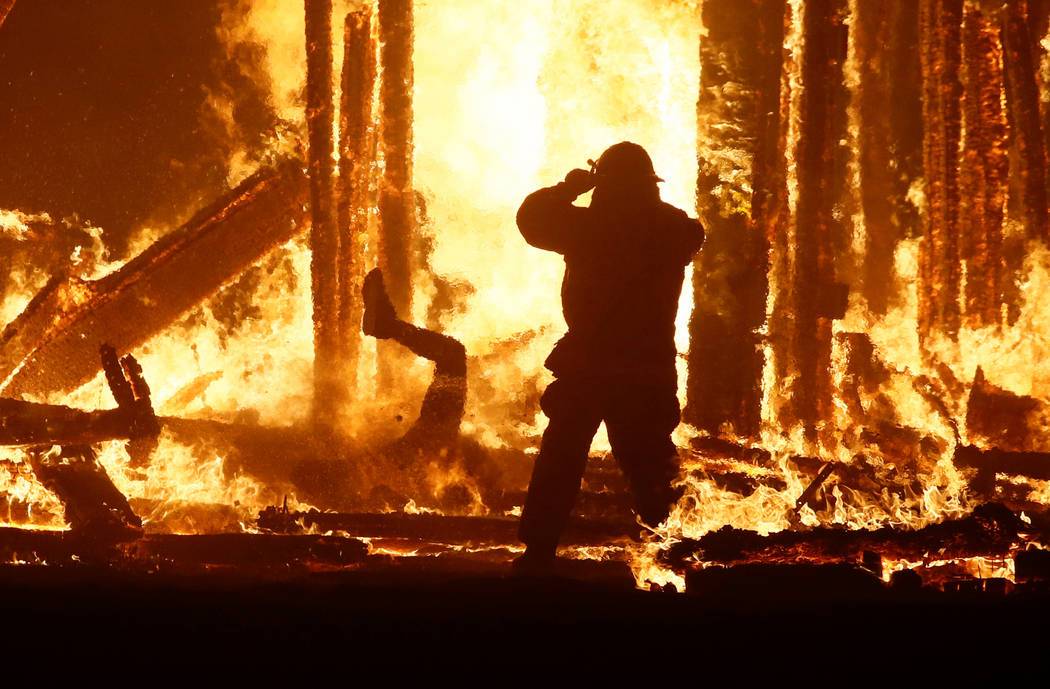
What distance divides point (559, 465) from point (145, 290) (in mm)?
3694

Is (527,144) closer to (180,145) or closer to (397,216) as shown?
(397,216)

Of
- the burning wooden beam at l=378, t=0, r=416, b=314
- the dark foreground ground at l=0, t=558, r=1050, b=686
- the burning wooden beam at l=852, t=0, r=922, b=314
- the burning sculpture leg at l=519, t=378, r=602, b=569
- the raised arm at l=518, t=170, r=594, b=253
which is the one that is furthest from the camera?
the burning wooden beam at l=852, t=0, r=922, b=314

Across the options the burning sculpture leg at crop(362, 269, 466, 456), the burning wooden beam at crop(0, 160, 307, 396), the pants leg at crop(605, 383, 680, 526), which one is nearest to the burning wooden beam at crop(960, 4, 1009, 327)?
the pants leg at crop(605, 383, 680, 526)

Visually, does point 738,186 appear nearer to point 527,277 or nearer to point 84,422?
point 527,277

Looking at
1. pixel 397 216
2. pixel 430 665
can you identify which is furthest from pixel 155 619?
pixel 397 216

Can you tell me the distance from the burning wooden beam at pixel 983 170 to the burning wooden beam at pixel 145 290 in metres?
4.90

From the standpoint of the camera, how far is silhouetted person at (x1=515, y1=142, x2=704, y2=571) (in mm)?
3510

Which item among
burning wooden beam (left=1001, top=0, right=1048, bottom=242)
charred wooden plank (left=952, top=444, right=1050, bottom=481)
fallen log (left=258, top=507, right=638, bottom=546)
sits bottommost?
fallen log (left=258, top=507, right=638, bottom=546)

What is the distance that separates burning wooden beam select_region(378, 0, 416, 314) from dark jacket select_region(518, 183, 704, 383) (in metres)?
1.72

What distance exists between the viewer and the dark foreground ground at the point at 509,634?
2.08m

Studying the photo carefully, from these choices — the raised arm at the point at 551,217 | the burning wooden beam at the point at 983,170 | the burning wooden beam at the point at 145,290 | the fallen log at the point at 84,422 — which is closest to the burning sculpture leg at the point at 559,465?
the raised arm at the point at 551,217

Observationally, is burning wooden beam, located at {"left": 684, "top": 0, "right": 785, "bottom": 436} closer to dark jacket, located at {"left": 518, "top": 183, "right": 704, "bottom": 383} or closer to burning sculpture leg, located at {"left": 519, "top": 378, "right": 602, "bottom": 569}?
dark jacket, located at {"left": 518, "top": 183, "right": 704, "bottom": 383}

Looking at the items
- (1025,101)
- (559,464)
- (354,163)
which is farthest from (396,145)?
(1025,101)

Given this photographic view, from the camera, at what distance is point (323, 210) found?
5125 mm
